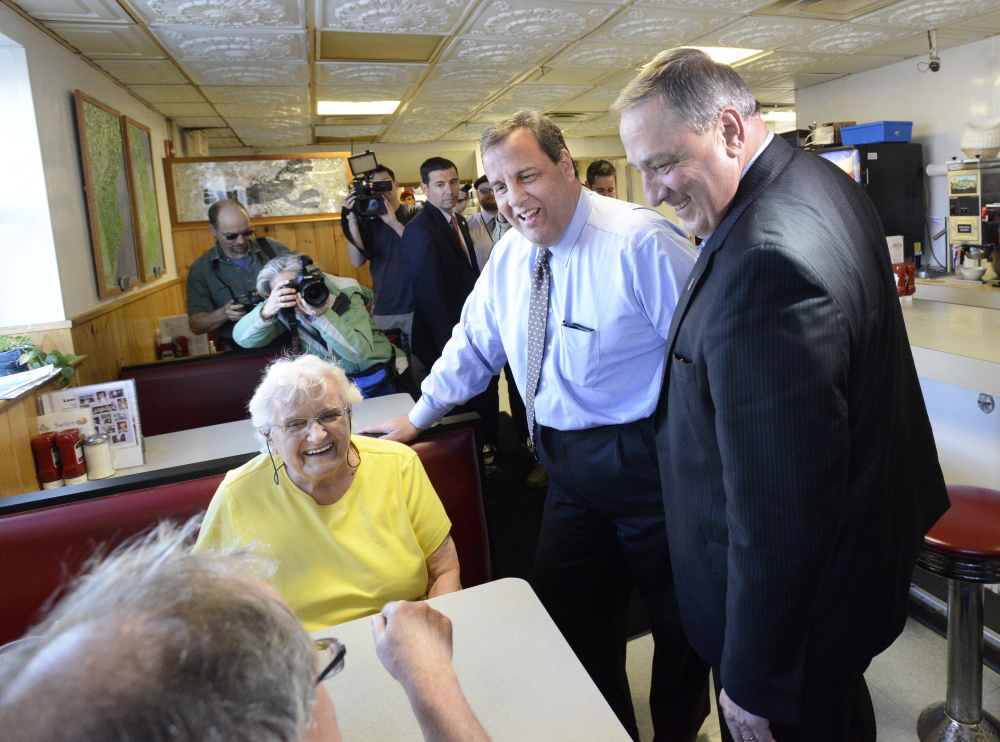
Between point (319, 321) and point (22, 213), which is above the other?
point (22, 213)

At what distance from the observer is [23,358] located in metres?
2.33

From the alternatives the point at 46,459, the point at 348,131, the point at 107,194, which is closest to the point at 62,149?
the point at 107,194

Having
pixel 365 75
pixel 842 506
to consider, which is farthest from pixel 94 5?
pixel 842 506

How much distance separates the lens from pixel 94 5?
10.7 feet

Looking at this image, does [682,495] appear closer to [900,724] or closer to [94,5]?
[900,724]

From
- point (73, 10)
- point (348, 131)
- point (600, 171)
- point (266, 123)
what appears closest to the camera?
point (73, 10)

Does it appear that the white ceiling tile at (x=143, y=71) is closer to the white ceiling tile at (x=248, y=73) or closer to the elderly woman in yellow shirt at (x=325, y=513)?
the white ceiling tile at (x=248, y=73)

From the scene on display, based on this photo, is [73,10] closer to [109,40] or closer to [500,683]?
[109,40]

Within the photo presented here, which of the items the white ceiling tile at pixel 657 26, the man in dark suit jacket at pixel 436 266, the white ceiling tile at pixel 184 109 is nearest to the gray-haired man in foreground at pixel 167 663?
the man in dark suit jacket at pixel 436 266

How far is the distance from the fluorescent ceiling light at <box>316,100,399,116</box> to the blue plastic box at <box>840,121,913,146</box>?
420cm

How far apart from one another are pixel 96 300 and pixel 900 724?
412cm

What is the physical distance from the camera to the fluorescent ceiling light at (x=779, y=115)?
9.05 m

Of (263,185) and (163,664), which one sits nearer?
(163,664)

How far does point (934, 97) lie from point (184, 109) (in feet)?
21.7
